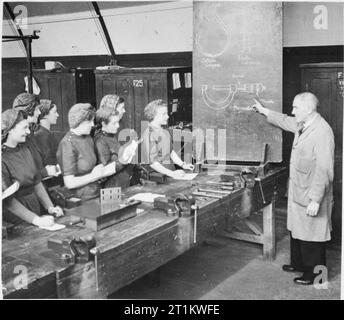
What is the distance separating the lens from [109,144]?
4.00 m

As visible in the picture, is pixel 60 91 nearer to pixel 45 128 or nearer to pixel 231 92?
pixel 45 128

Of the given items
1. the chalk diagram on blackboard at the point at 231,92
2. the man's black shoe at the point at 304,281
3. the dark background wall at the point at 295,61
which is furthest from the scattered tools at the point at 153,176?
the dark background wall at the point at 295,61

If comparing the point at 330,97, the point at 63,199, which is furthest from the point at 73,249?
the point at 330,97

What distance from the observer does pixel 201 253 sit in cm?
477

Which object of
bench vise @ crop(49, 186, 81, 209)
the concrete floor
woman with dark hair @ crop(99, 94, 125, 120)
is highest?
woman with dark hair @ crop(99, 94, 125, 120)

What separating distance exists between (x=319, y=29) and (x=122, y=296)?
331cm

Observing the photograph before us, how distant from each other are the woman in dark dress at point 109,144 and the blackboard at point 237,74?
1010mm

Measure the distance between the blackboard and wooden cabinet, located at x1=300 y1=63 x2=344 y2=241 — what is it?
0.38 meters

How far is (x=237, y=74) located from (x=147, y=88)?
65.7 inches

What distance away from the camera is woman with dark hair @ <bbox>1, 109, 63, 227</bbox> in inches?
115

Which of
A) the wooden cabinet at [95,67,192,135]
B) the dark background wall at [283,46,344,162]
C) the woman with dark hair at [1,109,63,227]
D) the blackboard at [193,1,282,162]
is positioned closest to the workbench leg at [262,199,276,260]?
the blackboard at [193,1,282,162]

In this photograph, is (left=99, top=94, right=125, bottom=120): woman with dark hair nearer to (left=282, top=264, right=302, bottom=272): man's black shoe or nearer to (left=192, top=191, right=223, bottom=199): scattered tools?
(left=192, top=191, right=223, bottom=199): scattered tools
